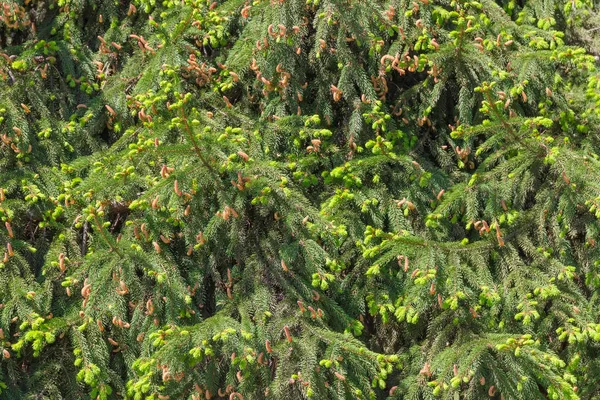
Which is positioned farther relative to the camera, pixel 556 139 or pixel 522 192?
pixel 556 139

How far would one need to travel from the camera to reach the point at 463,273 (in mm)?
3037

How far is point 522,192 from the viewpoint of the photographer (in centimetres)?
320

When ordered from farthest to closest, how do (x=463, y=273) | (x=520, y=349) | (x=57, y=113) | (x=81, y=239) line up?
1. (x=57, y=113)
2. (x=81, y=239)
3. (x=463, y=273)
4. (x=520, y=349)

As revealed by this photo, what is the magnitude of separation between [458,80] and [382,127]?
46cm

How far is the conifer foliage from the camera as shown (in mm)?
2932

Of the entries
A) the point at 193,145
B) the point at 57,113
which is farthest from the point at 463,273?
the point at 57,113

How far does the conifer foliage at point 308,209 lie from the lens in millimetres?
2932

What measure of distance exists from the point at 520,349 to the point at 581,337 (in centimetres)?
32

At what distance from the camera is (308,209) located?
122 inches

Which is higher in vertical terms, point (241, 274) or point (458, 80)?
point (458, 80)

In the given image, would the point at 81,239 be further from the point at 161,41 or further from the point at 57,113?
the point at 161,41

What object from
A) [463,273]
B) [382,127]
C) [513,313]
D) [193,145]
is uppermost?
[193,145]

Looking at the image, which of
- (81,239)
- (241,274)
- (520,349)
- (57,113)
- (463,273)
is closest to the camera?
(520,349)

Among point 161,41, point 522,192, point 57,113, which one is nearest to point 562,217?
point 522,192
